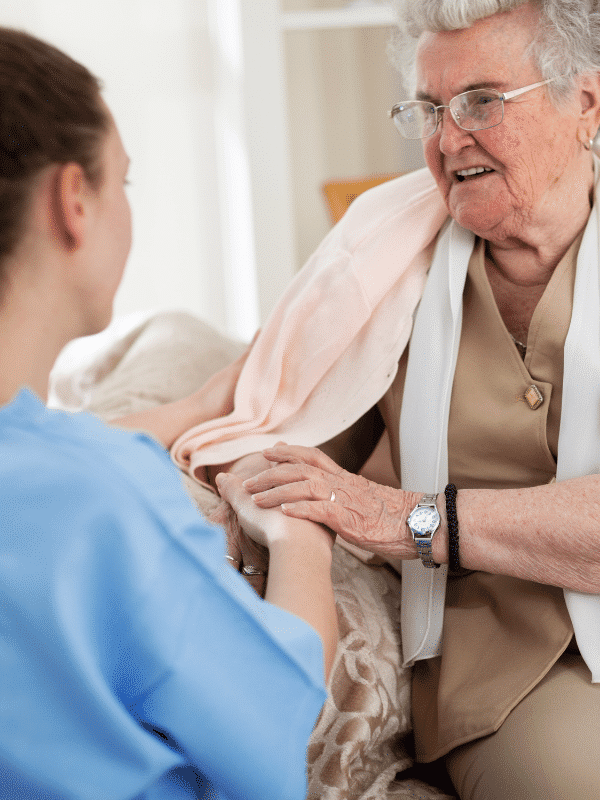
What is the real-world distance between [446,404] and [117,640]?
3.06ft

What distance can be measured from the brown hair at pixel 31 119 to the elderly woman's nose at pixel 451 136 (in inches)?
Result: 28.5

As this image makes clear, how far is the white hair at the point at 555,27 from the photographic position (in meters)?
1.42

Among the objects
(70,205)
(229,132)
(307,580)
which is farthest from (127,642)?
(229,132)

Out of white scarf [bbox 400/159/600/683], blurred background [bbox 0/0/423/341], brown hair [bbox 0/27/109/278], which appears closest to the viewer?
brown hair [bbox 0/27/109/278]

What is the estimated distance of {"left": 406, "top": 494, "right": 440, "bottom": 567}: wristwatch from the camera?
4.41 ft

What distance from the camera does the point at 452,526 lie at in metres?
1.34

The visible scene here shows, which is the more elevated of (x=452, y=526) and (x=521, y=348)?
(x=521, y=348)

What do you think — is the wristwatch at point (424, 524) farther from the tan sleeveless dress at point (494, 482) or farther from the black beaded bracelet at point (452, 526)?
the tan sleeveless dress at point (494, 482)

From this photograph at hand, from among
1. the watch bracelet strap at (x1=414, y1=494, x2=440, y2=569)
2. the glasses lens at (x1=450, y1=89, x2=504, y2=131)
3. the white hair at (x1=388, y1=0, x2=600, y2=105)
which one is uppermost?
the white hair at (x1=388, y1=0, x2=600, y2=105)

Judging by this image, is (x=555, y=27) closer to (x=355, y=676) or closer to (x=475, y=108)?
(x=475, y=108)

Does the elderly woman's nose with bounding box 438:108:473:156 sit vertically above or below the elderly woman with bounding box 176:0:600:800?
above

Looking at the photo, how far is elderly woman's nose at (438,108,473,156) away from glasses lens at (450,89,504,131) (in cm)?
2

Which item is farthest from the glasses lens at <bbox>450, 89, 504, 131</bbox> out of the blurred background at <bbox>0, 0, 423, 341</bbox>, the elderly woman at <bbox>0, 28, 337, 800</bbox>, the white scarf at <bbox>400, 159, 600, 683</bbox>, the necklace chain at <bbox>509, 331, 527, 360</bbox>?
the blurred background at <bbox>0, 0, 423, 341</bbox>

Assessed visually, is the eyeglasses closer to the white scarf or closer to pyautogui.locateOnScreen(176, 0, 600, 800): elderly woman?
pyautogui.locateOnScreen(176, 0, 600, 800): elderly woman
